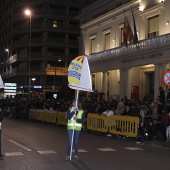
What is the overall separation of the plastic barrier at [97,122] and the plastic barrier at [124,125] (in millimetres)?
445

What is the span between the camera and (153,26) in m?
30.8

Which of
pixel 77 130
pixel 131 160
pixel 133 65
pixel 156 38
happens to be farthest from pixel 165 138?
pixel 133 65

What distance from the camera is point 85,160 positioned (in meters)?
11.1

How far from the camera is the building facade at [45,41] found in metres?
72.1

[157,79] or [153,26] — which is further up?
[153,26]

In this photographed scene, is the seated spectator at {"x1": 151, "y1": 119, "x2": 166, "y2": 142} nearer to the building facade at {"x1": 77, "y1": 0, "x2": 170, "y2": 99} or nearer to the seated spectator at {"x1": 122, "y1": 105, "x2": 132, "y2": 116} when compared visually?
the seated spectator at {"x1": 122, "y1": 105, "x2": 132, "y2": 116}

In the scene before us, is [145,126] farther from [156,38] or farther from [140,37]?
[140,37]

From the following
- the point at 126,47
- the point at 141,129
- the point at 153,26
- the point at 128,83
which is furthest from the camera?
the point at 128,83

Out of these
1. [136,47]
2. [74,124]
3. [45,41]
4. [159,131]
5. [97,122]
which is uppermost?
[45,41]

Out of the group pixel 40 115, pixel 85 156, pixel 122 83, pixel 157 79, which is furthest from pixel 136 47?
pixel 85 156

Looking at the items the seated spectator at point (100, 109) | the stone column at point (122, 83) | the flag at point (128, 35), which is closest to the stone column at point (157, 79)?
the flag at point (128, 35)

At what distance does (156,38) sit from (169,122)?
508 inches

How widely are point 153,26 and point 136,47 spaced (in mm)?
2232

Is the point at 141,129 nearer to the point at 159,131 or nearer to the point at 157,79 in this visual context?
the point at 159,131
